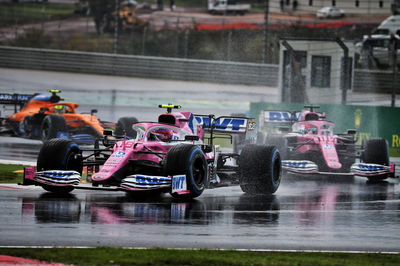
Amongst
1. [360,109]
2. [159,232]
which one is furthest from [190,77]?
[159,232]

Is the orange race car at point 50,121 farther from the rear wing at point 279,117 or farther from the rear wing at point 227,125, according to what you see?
the rear wing at point 227,125

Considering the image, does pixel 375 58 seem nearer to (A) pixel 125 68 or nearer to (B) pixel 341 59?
(B) pixel 341 59

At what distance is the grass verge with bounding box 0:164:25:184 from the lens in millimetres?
18548

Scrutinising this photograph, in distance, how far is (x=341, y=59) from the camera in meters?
37.4

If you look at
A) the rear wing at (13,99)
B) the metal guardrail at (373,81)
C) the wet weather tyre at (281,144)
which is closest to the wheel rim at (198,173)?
the wet weather tyre at (281,144)

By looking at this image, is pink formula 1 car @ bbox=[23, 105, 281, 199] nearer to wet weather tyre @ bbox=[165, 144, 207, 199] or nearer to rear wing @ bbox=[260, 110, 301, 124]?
wet weather tyre @ bbox=[165, 144, 207, 199]

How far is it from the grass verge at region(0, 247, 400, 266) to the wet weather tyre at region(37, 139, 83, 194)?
18.8ft

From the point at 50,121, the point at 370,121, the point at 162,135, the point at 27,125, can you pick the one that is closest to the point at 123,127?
the point at 50,121

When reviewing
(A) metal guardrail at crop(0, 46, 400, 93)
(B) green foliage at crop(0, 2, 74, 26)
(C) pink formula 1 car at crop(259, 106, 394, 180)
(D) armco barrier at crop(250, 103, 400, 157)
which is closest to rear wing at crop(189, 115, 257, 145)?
(C) pink formula 1 car at crop(259, 106, 394, 180)

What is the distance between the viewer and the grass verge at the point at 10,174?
18.5 meters

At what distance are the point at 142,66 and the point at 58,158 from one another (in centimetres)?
2756

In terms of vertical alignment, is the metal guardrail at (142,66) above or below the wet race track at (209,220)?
above

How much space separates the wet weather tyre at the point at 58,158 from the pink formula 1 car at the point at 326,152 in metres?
6.73

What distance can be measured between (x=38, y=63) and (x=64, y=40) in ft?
14.8
